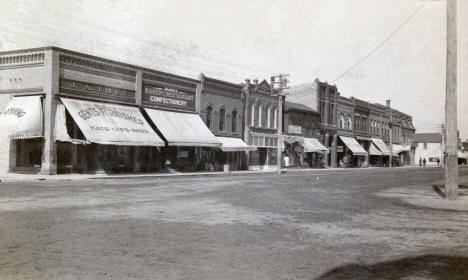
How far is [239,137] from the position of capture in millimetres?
41156

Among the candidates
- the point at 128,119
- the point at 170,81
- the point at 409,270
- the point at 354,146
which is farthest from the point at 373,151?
the point at 409,270

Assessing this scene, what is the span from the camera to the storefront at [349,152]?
58844mm

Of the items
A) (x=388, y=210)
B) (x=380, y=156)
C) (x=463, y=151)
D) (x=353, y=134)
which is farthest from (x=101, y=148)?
(x=463, y=151)

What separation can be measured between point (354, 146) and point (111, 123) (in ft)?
137

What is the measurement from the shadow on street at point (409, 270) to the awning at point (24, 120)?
22302mm

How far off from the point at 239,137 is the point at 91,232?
33.0 metres

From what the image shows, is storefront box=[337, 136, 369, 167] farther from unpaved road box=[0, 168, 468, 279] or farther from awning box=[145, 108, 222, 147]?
unpaved road box=[0, 168, 468, 279]

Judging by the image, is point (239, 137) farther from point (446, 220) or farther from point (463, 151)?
point (463, 151)

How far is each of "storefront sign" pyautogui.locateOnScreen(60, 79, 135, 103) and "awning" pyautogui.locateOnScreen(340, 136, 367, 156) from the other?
1446 inches

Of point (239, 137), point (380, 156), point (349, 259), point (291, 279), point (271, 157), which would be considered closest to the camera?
point (291, 279)

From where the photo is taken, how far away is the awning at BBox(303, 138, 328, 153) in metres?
50.2

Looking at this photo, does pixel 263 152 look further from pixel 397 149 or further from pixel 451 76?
pixel 397 149

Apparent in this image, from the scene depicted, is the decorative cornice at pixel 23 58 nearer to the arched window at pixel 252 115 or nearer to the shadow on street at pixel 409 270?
the arched window at pixel 252 115

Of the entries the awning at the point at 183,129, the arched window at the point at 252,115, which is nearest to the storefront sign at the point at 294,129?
the arched window at the point at 252,115
